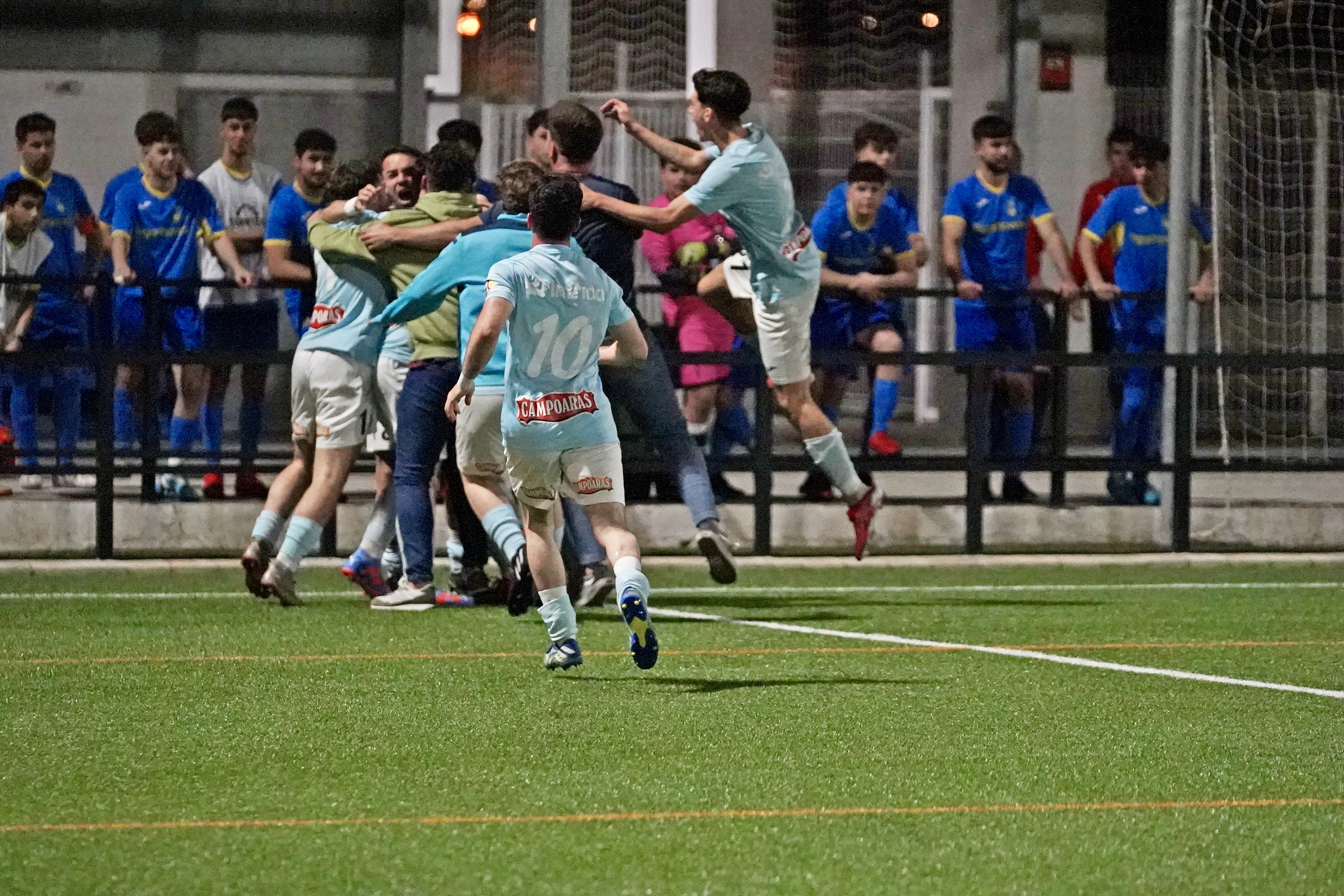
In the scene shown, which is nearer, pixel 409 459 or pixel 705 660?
pixel 705 660

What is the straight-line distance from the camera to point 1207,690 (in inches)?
303

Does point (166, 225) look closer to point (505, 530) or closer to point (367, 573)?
point (367, 573)

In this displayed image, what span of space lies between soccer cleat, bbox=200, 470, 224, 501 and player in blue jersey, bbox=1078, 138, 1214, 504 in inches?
190

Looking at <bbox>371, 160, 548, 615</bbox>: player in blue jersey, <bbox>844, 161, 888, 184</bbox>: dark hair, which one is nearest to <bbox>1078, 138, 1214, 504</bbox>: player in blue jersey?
<bbox>844, 161, 888, 184</bbox>: dark hair

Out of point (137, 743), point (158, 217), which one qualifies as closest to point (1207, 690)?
point (137, 743)

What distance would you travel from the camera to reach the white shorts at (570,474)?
25.0 ft

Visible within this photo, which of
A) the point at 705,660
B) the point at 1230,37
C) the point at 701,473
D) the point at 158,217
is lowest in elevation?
the point at 705,660

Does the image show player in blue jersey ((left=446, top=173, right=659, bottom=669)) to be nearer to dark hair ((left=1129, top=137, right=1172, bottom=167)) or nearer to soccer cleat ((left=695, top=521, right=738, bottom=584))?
soccer cleat ((left=695, top=521, right=738, bottom=584))

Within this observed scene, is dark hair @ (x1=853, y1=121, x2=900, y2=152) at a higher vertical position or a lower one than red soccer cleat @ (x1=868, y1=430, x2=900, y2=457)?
higher

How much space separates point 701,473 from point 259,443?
3355mm

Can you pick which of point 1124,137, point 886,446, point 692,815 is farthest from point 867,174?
point 692,815

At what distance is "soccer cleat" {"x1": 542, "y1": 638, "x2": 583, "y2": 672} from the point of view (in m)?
7.75

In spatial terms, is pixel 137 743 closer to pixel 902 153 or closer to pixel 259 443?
pixel 259 443

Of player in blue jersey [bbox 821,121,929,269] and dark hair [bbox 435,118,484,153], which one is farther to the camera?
player in blue jersey [bbox 821,121,929,269]
